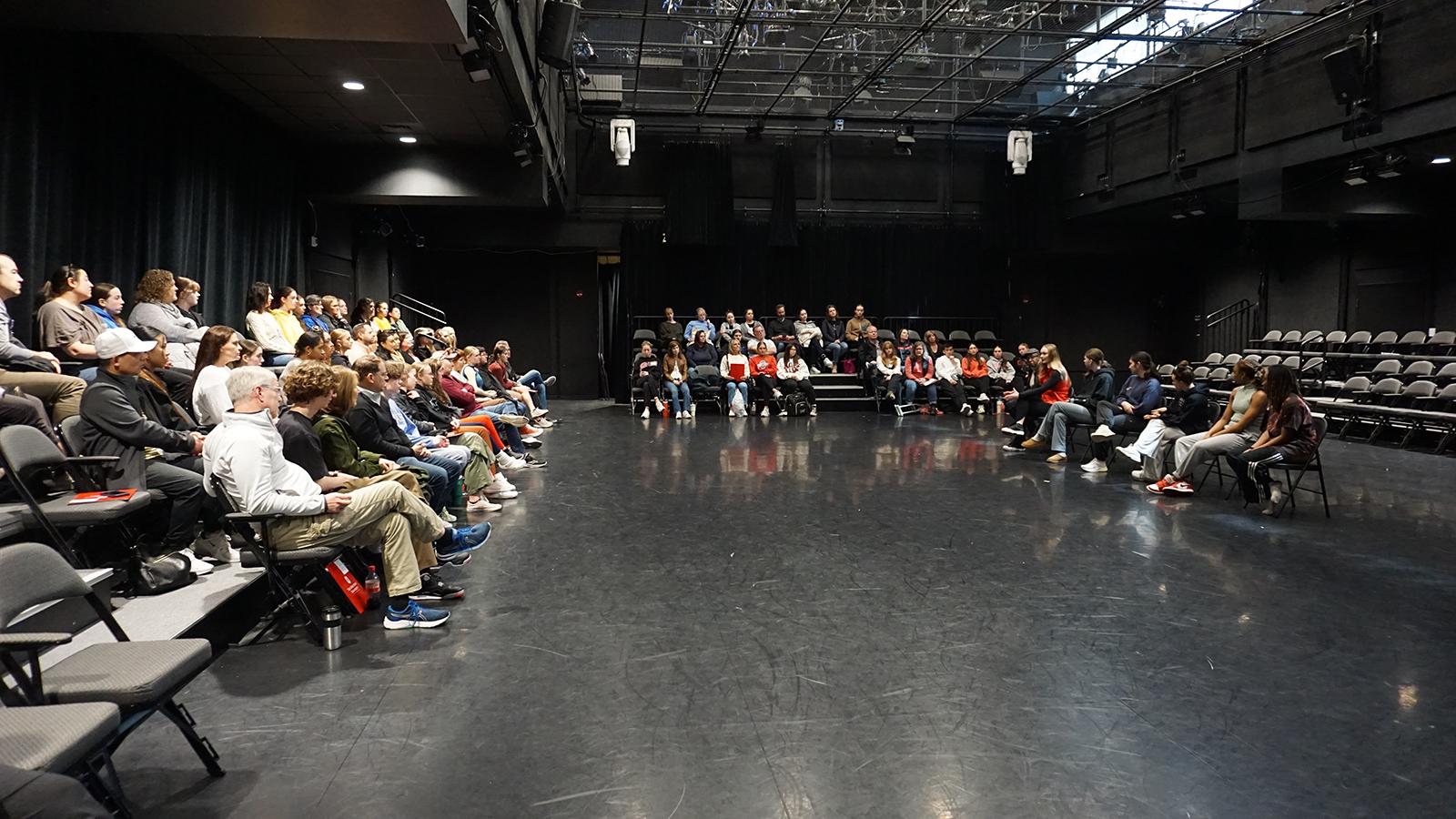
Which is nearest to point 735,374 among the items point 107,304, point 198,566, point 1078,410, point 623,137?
point 623,137

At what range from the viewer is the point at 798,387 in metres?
12.8

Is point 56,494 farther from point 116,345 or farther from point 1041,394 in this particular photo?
point 1041,394

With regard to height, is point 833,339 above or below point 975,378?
above

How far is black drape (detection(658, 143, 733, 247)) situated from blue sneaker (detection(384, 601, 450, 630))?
11.8 meters

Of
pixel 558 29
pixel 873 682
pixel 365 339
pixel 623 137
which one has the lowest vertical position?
pixel 873 682

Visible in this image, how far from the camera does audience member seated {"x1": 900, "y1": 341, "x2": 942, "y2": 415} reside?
13.1m

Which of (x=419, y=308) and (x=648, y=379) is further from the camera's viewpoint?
(x=419, y=308)

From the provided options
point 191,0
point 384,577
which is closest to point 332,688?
point 384,577

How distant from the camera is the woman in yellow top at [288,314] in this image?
23.6 ft

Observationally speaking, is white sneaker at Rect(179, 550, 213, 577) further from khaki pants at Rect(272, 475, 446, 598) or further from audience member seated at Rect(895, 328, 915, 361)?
audience member seated at Rect(895, 328, 915, 361)

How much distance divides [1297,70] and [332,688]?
1229 centimetres

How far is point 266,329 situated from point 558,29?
3.38m

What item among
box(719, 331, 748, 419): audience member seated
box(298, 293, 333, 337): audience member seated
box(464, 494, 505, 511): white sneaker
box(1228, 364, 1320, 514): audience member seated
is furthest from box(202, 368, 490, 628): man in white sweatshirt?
box(719, 331, 748, 419): audience member seated

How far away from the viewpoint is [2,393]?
12.0 feet
